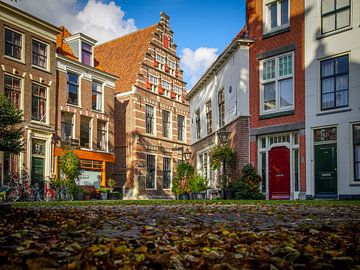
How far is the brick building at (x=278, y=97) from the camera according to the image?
52.1 feet

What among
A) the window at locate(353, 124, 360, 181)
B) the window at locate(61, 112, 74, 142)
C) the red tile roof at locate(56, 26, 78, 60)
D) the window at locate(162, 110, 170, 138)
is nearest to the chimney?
the window at locate(162, 110, 170, 138)

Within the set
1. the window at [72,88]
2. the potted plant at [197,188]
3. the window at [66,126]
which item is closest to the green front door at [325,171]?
the potted plant at [197,188]

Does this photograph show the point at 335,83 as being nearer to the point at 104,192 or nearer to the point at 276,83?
the point at 276,83

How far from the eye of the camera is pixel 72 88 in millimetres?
25641

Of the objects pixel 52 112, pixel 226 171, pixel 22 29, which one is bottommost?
pixel 226 171

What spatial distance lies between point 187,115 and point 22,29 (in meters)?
18.5

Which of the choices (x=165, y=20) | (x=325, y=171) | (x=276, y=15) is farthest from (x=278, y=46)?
(x=165, y=20)

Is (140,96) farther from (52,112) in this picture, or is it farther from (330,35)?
(330,35)

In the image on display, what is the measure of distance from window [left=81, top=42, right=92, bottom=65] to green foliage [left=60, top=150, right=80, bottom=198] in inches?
298

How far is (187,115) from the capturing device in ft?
122

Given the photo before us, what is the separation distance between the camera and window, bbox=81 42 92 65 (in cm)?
2713

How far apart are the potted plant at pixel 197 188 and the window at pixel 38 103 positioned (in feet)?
31.2

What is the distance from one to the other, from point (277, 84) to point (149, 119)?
17.3 meters

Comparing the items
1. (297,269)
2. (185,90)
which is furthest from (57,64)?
(297,269)
